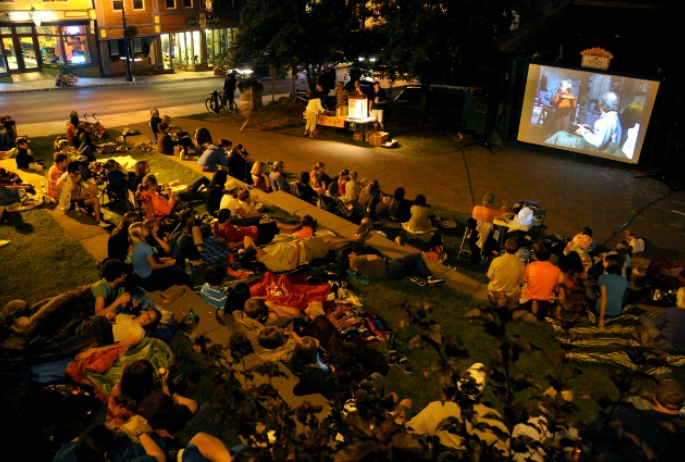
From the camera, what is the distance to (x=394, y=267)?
30.5ft

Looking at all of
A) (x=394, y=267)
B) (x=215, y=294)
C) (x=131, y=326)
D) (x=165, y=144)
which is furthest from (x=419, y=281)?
(x=165, y=144)

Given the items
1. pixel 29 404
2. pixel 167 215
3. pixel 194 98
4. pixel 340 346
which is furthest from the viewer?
pixel 194 98

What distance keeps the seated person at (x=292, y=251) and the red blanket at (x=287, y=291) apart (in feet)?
2.10

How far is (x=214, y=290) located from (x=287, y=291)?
1151 mm

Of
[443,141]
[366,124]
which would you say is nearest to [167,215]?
[366,124]

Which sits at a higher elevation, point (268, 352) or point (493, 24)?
point (493, 24)

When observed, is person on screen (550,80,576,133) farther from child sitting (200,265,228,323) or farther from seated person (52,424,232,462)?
seated person (52,424,232,462)

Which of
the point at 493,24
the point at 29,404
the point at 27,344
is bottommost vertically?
the point at 29,404

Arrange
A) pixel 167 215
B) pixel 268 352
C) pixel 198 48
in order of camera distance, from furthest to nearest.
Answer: pixel 198 48
pixel 167 215
pixel 268 352

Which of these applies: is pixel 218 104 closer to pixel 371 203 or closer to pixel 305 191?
pixel 305 191

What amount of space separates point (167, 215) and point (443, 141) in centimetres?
1155

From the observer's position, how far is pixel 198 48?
134ft

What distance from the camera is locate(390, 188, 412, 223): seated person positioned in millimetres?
12109

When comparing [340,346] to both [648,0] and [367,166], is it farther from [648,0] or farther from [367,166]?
[648,0]
